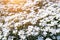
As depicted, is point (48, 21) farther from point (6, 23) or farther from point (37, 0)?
point (37, 0)

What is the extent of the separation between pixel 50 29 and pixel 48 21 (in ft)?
0.83

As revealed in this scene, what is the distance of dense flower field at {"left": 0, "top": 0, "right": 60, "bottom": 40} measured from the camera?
121 inches

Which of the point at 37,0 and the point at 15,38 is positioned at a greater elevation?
the point at 37,0

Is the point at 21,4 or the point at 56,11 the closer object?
the point at 56,11

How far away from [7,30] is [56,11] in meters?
1.04

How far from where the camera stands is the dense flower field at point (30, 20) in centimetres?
309

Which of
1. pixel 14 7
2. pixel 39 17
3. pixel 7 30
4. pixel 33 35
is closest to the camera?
pixel 33 35

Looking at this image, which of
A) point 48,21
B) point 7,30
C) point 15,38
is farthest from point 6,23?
point 48,21

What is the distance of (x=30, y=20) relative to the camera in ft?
11.3

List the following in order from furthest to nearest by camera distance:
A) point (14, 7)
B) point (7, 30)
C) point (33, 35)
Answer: point (14, 7) < point (7, 30) < point (33, 35)

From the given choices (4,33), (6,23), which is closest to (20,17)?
(6,23)

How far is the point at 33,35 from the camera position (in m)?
3.07

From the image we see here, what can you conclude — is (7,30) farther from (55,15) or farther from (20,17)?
(55,15)

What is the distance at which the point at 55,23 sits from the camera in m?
3.26
